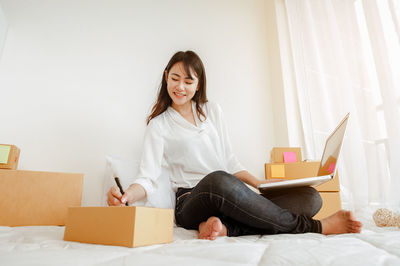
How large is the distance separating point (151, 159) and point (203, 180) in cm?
37

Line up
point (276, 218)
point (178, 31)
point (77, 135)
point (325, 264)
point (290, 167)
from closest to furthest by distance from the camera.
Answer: point (325, 264), point (276, 218), point (290, 167), point (77, 135), point (178, 31)

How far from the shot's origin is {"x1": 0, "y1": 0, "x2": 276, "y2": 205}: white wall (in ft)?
5.46

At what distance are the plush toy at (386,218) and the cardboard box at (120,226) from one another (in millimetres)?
894

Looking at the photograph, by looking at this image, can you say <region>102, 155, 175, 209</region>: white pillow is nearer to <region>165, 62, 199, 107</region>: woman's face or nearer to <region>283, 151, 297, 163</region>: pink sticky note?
<region>165, 62, 199, 107</region>: woman's face

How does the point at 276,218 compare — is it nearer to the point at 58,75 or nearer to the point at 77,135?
the point at 77,135

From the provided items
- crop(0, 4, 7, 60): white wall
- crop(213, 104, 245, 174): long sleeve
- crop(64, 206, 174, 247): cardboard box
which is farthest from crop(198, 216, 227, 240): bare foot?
crop(0, 4, 7, 60): white wall

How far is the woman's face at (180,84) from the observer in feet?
4.17

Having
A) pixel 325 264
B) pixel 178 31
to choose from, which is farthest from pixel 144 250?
pixel 178 31

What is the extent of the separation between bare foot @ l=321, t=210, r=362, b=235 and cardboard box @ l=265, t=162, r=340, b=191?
66 centimetres

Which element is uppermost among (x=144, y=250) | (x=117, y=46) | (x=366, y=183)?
(x=117, y=46)

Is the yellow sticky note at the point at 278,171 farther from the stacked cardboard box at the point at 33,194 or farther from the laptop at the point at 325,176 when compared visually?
the stacked cardboard box at the point at 33,194

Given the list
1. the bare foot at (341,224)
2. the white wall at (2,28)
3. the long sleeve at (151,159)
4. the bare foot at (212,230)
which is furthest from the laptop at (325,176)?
the white wall at (2,28)

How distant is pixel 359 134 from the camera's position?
143 cm

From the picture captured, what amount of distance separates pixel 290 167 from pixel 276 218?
2.64 feet
